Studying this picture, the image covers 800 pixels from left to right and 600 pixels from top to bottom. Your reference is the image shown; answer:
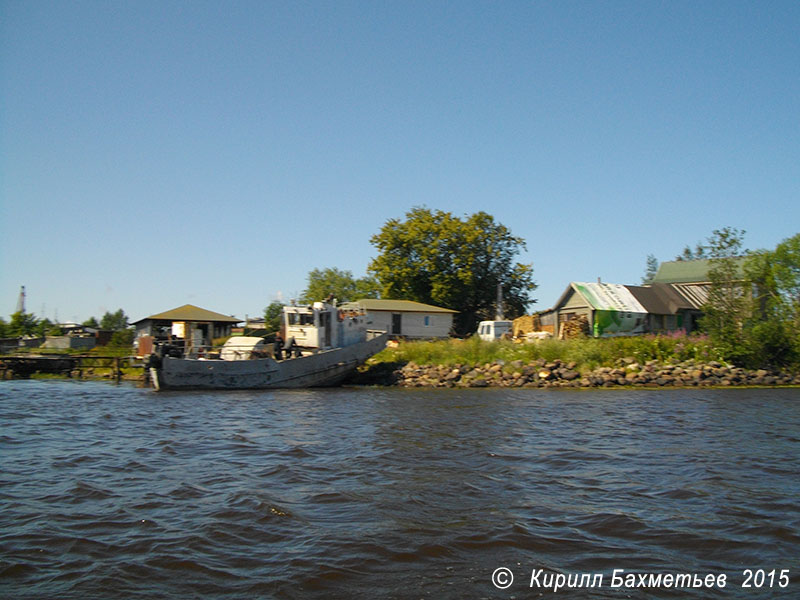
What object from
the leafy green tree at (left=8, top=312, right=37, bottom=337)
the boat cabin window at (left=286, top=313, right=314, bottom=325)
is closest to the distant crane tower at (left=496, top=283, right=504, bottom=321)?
the boat cabin window at (left=286, top=313, right=314, bottom=325)

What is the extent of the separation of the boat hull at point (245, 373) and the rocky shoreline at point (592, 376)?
3.30m

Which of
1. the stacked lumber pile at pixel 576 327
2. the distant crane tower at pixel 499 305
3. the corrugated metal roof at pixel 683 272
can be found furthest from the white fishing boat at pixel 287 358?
the corrugated metal roof at pixel 683 272

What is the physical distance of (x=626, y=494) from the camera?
8375 mm

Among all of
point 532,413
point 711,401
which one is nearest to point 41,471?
point 532,413

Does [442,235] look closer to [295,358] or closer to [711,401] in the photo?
[295,358]

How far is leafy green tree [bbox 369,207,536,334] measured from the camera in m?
48.2

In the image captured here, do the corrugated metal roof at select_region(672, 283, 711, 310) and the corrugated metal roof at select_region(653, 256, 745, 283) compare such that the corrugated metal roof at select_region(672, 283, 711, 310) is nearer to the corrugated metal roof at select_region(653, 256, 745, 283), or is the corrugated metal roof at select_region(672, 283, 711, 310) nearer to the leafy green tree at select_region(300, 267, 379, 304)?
the corrugated metal roof at select_region(653, 256, 745, 283)

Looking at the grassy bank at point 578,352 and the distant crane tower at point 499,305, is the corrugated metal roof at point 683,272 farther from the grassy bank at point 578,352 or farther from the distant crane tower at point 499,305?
the grassy bank at point 578,352

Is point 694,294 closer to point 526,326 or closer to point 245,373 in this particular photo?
point 526,326

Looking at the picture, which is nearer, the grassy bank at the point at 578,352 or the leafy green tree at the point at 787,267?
the grassy bank at the point at 578,352

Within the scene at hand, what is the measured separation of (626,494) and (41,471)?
29.6ft

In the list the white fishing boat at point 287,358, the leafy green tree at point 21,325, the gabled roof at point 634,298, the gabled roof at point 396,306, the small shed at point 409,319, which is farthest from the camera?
the leafy green tree at point 21,325

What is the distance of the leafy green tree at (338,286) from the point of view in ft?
214

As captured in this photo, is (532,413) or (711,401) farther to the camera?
(711,401)
